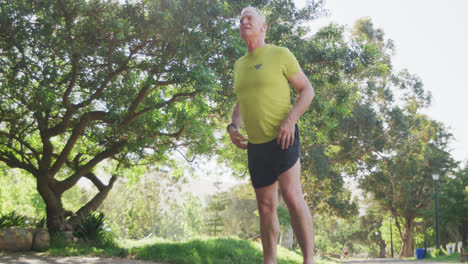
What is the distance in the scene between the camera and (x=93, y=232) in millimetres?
10578

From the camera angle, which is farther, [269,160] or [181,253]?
[181,253]

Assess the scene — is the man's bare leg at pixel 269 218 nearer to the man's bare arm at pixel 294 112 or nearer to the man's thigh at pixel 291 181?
the man's thigh at pixel 291 181

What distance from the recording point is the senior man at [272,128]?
2.58 m

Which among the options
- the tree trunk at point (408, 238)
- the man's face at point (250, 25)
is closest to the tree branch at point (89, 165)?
the man's face at point (250, 25)

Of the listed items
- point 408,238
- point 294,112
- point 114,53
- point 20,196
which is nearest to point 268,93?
point 294,112

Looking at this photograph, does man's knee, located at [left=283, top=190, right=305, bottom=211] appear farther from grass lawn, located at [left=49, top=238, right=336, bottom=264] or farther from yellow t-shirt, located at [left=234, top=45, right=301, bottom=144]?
grass lawn, located at [left=49, top=238, right=336, bottom=264]

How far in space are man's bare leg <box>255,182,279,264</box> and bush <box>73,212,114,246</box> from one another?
27.6 ft

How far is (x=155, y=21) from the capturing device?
837cm

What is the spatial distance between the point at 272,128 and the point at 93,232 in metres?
9.19

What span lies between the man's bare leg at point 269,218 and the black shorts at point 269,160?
0.06 m

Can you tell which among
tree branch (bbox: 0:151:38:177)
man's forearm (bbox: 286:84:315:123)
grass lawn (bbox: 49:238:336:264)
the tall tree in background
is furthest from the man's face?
the tall tree in background

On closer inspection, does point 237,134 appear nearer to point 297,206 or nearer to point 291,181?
point 291,181

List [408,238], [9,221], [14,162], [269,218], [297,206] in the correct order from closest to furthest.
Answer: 1. [297,206]
2. [269,218]
3. [9,221]
4. [14,162]
5. [408,238]

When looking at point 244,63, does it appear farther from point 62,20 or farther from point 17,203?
point 17,203
